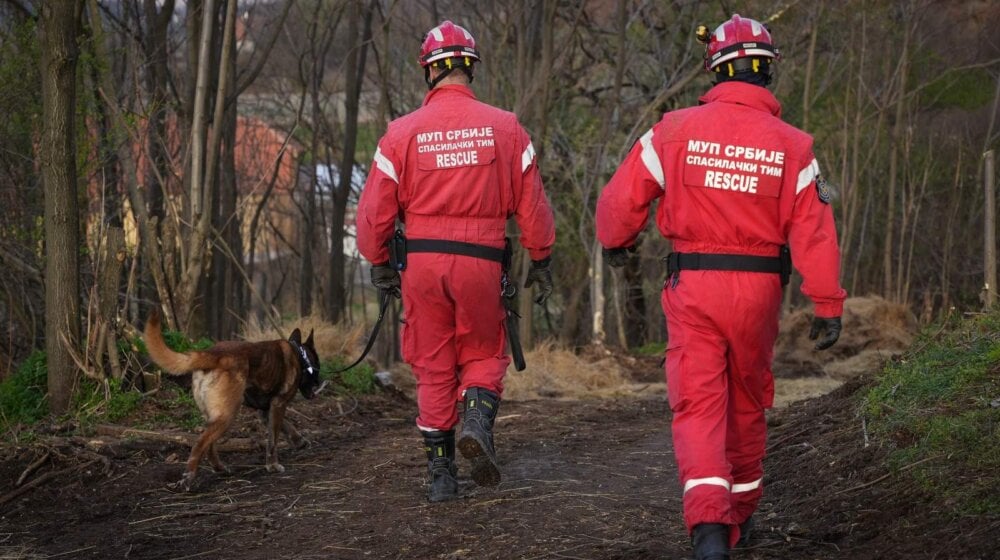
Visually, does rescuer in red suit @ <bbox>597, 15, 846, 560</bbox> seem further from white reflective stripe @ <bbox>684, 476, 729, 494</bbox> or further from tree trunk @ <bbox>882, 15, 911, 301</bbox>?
tree trunk @ <bbox>882, 15, 911, 301</bbox>

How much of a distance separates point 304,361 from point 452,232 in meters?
2.67

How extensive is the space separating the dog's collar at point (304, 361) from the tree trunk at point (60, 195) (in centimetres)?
166

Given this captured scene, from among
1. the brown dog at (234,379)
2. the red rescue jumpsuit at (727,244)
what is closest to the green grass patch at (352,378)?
the brown dog at (234,379)

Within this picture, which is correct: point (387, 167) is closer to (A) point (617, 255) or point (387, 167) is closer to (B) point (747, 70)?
(A) point (617, 255)

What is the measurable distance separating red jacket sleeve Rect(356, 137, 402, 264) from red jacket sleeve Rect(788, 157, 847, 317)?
228 centimetres

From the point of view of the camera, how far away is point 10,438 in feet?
26.6

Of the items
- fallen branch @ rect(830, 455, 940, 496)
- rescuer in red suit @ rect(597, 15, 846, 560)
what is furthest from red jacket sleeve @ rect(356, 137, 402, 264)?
fallen branch @ rect(830, 455, 940, 496)

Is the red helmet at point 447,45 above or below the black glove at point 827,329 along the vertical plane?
above

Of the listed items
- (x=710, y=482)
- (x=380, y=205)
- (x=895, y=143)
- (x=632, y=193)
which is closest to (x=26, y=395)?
(x=380, y=205)

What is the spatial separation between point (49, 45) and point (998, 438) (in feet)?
22.1

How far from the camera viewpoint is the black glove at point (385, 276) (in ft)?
21.9

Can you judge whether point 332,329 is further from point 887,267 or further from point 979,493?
point 887,267

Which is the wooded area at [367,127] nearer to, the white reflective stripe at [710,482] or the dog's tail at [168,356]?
the dog's tail at [168,356]

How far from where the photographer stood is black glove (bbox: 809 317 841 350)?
515 cm
